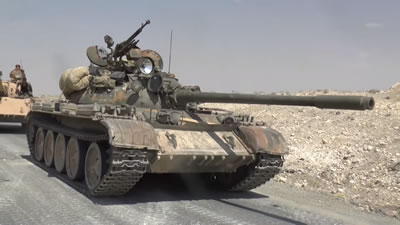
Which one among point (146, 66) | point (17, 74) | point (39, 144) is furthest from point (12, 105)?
point (146, 66)

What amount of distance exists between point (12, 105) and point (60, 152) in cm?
928

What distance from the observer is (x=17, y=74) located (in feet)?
67.4

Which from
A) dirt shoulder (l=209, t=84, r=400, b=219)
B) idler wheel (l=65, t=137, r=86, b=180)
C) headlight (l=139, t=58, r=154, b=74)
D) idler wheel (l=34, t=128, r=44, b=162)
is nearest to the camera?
idler wheel (l=65, t=137, r=86, b=180)

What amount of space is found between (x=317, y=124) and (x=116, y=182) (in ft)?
33.1

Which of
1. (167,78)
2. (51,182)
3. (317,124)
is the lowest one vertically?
(51,182)

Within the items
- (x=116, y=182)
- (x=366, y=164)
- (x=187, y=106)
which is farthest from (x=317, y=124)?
(x=116, y=182)

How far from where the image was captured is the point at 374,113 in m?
15.9

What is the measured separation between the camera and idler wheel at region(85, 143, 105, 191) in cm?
792

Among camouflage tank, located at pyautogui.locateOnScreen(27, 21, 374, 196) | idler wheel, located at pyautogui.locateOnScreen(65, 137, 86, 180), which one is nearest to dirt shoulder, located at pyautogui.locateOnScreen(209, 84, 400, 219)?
camouflage tank, located at pyautogui.locateOnScreen(27, 21, 374, 196)

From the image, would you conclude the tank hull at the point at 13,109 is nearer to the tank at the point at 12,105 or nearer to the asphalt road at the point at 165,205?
the tank at the point at 12,105

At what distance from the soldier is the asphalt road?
37.0 ft

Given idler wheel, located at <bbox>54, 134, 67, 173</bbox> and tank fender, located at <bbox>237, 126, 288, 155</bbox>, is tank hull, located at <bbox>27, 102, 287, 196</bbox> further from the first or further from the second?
idler wheel, located at <bbox>54, 134, 67, 173</bbox>

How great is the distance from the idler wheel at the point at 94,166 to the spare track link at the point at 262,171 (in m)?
2.54

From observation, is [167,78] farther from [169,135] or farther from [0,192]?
[0,192]
